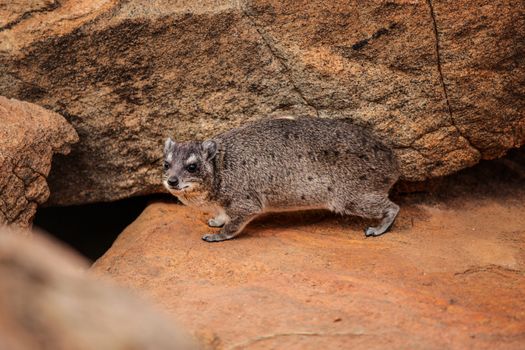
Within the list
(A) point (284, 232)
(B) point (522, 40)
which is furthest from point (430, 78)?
(A) point (284, 232)

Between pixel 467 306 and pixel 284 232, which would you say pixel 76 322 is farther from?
pixel 284 232

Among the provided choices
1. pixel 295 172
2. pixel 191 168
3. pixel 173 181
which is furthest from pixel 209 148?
pixel 295 172

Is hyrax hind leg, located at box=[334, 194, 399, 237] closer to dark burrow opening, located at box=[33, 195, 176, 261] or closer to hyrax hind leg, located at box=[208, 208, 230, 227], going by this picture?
hyrax hind leg, located at box=[208, 208, 230, 227]

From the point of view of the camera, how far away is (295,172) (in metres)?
7.18

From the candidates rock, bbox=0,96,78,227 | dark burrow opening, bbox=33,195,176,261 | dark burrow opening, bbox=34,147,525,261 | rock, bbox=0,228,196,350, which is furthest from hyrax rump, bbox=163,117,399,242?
rock, bbox=0,228,196,350

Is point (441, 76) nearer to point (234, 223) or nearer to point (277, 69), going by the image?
point (277, 69)

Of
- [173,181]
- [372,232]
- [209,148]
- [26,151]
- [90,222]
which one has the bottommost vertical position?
[90,222]

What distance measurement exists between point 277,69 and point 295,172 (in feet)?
3.60

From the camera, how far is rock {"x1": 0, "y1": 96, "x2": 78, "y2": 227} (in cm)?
652

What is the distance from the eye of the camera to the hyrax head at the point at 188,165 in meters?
6.91

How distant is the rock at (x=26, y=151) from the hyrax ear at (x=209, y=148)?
1421 millimetres

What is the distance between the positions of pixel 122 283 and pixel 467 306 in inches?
117

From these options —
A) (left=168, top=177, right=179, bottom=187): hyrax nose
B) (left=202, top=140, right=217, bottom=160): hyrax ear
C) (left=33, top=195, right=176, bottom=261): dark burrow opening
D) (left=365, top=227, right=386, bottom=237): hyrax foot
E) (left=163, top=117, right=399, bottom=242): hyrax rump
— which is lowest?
(left=33, top=195, right=176, bottom=261): dark burrow opening

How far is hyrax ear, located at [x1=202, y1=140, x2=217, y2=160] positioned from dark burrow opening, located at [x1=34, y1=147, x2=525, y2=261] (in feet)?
4.05
